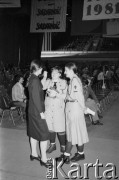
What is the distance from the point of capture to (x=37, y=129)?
14.0ft

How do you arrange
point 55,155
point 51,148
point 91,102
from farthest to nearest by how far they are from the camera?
point 91,102 < point 51,148 < point 55,155

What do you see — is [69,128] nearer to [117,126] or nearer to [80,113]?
[80,113]

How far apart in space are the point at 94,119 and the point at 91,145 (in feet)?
5.99

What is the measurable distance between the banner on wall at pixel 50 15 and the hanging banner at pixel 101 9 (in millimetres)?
2116

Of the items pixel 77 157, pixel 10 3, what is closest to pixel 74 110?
pixel 77 157

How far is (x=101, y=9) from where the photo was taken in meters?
9.88

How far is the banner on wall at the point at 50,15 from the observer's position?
39.6 feet

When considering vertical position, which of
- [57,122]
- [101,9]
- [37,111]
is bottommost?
[57,122]

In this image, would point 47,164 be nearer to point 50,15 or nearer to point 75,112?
point 75,112

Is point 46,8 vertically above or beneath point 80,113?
above

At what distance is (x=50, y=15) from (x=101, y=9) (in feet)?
9.74

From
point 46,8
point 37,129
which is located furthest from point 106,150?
point 46,8

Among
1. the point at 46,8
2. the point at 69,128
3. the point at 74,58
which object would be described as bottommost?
the point at 74,58

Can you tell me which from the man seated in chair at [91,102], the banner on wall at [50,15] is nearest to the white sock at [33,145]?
the man seated in chair at [91,102]
